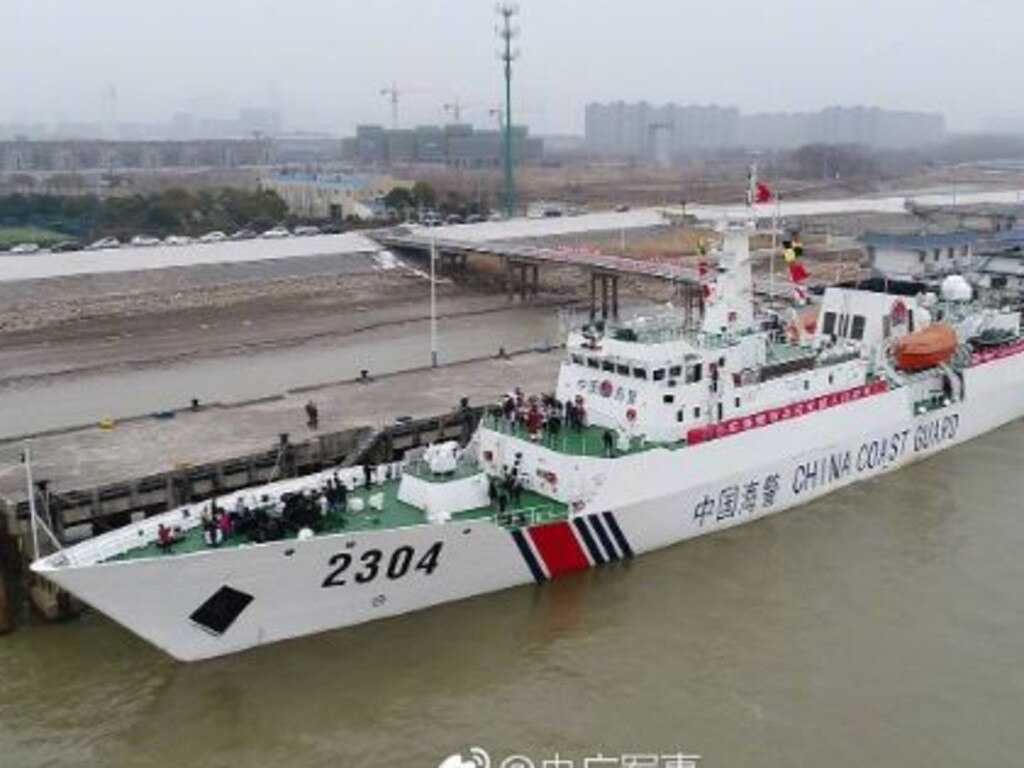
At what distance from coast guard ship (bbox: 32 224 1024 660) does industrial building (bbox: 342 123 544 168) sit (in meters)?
138

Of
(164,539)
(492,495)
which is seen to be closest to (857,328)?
(492,495)

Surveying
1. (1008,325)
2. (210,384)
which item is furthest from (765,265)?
(210,384)

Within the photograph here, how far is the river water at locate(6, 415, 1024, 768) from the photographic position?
1487 centimetres

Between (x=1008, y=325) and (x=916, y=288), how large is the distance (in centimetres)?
489

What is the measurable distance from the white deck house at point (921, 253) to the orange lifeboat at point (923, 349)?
74.1 ft

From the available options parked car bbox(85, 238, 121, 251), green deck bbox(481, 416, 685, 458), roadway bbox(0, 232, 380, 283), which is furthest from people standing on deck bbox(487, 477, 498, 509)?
parked car bbox(85, 238, 121, 251)

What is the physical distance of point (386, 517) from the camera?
18.2 m

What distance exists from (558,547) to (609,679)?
312 centimetres

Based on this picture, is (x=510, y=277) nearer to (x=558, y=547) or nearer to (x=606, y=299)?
(x=606, y=299)

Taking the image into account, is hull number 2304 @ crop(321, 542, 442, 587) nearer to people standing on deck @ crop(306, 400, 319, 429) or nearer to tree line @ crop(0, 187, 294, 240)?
people standing on deck @ crop(306, 400, 319, 429)

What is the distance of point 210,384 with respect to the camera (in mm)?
34906

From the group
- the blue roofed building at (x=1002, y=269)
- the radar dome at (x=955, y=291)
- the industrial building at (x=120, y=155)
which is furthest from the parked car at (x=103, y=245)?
the industrial building at (x=120, y=155)

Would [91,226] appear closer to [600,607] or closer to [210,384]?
[210,384]

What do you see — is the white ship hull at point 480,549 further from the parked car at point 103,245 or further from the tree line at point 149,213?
the tree line at point 149,213
